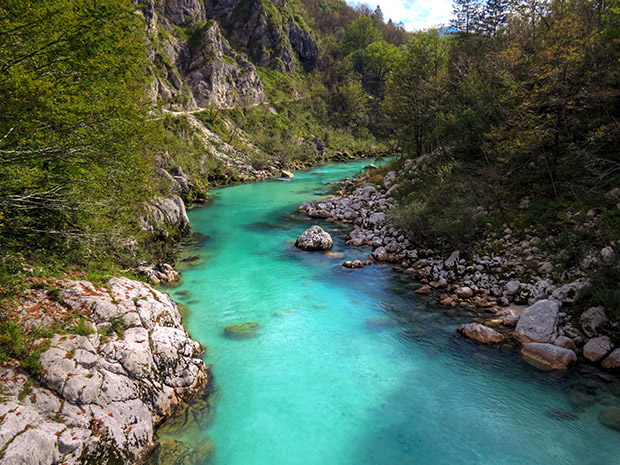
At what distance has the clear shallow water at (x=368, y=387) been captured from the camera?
755cm

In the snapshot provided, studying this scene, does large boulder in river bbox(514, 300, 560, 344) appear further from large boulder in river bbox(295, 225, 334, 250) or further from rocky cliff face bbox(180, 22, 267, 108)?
rocky cliff face bbox(180, 22, 267, 108)

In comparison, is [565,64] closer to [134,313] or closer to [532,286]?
[532,286]

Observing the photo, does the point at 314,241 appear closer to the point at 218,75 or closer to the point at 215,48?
the point at 218,75

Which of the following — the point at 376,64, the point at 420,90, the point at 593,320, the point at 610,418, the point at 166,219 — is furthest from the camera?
the point at 376,64

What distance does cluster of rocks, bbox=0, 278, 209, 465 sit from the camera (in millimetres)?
5824

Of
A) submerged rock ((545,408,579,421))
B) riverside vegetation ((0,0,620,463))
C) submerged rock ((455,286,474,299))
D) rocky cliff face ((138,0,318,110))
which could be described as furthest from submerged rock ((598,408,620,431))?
rocky cliff face ((138,0,318,110))

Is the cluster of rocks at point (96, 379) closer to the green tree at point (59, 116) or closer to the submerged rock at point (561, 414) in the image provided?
the green tree at point (59, 116)

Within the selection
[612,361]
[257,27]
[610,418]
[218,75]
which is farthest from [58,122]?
[257,27]

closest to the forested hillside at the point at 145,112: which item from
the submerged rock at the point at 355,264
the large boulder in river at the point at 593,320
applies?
the submerged rock at the point at 355,264

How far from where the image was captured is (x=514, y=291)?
12.9 meters

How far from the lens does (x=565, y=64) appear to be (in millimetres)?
13453

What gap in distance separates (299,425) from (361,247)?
12.9m

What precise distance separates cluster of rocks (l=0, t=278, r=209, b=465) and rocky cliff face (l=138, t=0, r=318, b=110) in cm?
3704

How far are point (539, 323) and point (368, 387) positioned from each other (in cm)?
583
